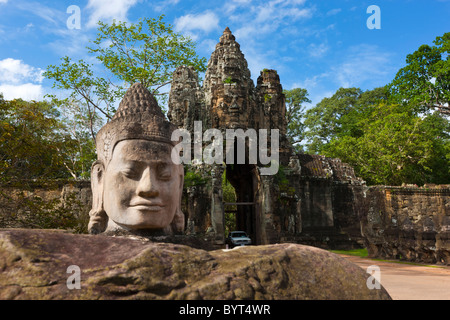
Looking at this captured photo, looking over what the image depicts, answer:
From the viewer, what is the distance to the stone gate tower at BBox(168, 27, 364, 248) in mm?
13047

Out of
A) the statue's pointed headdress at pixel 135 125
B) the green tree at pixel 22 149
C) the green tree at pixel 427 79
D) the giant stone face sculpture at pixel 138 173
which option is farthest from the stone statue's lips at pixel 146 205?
the green tree at pixel 427 79

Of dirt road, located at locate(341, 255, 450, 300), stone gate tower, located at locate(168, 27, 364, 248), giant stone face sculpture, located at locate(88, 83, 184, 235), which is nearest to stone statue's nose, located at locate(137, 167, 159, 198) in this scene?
giant stone face sculpture, located at locate(88, 83, 184, 235)

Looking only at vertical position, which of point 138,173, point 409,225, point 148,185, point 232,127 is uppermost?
point 232,127

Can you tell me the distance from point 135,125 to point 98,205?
122 cm

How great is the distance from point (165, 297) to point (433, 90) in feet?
91.7

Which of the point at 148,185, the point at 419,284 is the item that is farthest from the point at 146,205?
the point at 419,284

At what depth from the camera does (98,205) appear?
180 inches

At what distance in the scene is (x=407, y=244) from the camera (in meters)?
11.4

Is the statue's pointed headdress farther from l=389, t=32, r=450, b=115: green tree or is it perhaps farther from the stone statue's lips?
l=389, t=32, r=450, b=115: green tree

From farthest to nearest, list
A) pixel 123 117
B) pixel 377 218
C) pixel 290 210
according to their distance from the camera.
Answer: pixel 290 210, pixel 377 218, pixel 123 117

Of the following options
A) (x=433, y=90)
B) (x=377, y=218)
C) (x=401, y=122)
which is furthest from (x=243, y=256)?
(x=433, y=90)

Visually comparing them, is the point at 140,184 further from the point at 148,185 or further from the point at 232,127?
the point at 232,127

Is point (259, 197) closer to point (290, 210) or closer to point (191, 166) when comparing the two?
point (290, 210)

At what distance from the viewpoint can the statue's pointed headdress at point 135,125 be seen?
13.7 feet
